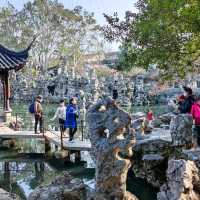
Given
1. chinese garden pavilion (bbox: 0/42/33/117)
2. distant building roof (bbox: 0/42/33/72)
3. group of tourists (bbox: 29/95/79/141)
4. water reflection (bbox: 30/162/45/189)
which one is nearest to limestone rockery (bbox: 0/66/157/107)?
chinese garden pavilion (bbox: 0/42/33/117)

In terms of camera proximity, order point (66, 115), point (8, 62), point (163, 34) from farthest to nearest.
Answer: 1. point (8, 62)
2. point (66, 115)
3. point (163, 34)

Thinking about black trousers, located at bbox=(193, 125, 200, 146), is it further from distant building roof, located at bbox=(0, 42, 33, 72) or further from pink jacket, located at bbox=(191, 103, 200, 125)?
distant building roof, located at bbox=(0, 42, 33, 72)

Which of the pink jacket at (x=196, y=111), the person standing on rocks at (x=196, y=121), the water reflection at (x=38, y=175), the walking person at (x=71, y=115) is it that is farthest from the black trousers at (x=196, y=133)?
the walking person at (x=71, y=115)

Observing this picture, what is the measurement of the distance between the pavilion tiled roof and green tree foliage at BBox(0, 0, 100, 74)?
28.6 metres

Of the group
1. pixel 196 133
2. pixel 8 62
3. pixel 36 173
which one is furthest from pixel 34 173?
pixel 8 62

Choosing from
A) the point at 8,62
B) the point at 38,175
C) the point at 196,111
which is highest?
the point at 8,62

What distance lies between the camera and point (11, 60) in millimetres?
20391

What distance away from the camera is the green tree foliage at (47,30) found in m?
49.6

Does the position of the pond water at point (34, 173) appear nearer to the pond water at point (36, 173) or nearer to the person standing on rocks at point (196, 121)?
the pond water at point (36, 173)

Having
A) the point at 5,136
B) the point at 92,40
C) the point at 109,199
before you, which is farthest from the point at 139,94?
the point at 109,199

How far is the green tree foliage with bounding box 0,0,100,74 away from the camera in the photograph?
49594 mm

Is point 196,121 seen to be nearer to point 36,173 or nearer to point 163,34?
point 163,34

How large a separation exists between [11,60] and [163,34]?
29.1 ft

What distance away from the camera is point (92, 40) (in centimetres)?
5525
